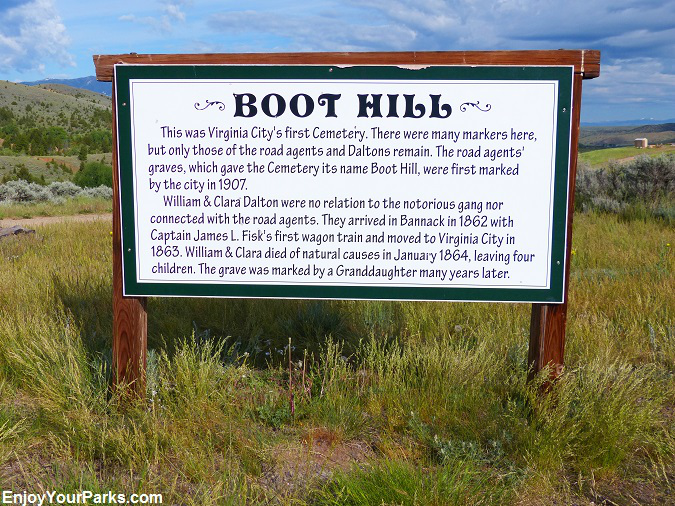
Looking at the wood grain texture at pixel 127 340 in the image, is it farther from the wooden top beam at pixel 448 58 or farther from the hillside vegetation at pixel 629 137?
the hillside vegetation at pixel 629 137

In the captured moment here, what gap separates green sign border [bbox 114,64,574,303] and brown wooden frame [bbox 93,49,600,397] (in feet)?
0.10

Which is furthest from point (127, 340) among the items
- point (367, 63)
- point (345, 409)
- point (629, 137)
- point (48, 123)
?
point (629, 137)

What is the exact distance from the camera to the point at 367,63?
9.83 feet

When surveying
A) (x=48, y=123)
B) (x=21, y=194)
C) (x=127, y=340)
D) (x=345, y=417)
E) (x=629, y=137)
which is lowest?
(x=345, y=417)

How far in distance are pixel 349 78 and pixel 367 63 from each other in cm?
12

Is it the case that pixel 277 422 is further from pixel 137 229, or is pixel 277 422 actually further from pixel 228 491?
pixel 137 229

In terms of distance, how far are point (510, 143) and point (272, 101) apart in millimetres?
1266

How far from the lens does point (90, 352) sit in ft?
12.4

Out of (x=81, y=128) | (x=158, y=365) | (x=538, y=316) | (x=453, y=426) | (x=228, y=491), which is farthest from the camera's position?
(x=81, y=128)

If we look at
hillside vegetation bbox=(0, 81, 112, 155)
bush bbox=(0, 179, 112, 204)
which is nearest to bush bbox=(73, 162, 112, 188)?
bush bbox=(0, 179, 112, 204)

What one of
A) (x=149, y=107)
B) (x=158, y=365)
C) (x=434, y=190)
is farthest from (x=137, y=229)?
(x=434, y=190)

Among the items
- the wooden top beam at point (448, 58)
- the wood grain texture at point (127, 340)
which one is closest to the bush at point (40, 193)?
the wood grain texture at point (127, 340)

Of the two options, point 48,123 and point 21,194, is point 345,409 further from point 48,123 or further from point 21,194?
point 48,123

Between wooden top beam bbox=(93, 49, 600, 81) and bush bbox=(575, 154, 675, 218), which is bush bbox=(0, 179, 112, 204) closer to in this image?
bush bbox=(575, 154, 675, 218)
